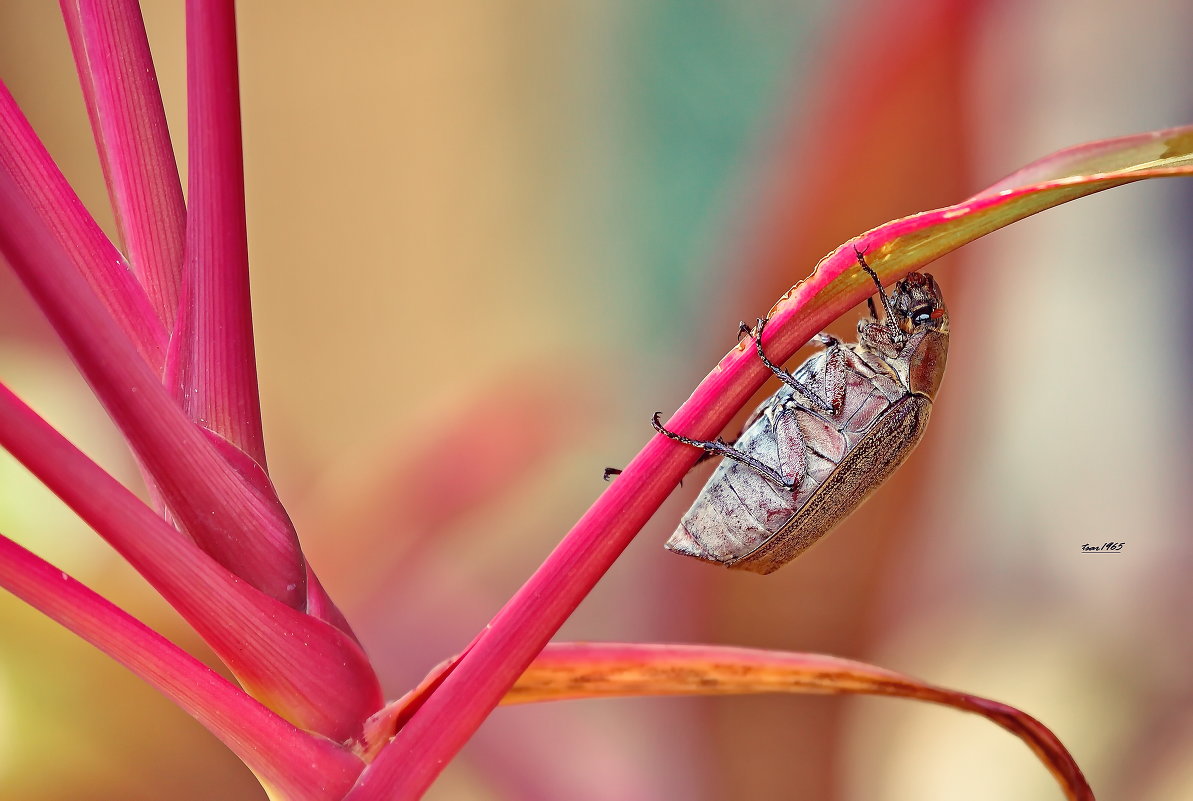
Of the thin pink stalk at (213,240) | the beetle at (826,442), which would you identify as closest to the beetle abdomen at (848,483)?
the beetle at (826,442)

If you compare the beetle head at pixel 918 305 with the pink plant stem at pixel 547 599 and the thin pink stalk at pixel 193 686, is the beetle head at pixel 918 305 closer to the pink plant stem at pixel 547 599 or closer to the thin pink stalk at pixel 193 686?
the pink plant stem at pixel 547 599

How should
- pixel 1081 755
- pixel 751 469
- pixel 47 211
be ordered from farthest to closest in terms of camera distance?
pixel 1081 755 < pixel 751 469 < pixel 47 211

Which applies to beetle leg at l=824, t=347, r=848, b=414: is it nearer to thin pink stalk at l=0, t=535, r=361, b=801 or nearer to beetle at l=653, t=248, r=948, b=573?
beetle at l=653, t=248, r=948, b=573

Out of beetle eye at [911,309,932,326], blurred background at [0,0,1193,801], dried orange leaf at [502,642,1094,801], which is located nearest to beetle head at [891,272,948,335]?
beetle eye at [911,309,932,326]

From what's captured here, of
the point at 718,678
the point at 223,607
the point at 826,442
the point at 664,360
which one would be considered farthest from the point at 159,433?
the point at 664,360

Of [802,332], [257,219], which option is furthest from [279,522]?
[257,219]

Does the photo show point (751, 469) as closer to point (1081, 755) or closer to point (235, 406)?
point (235, 406)
